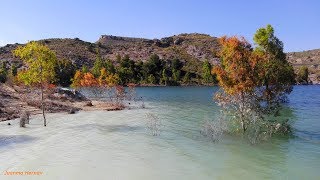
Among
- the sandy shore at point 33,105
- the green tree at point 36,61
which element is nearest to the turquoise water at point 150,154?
the green tree at point 36,61

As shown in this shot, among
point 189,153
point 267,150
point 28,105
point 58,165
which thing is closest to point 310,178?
point 267,150

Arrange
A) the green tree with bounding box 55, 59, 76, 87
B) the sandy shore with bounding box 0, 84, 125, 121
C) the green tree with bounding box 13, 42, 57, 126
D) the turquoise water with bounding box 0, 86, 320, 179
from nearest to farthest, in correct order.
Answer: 1. the turquoise water with bounding box 0, 86, 320, 179
2. the green tree with bounding box 13, 42, 57, 126
3. the sandy shore with bounding box 0, 84, 125, 121
4. the green tree with bounding box 55, 59, 76, 87

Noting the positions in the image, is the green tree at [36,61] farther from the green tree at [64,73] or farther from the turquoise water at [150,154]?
the green tree at [64,73]

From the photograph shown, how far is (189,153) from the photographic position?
2500 cm

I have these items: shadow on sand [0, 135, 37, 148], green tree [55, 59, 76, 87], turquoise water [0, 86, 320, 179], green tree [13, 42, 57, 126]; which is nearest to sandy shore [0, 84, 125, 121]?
green tree [13, 42, 57, 126]

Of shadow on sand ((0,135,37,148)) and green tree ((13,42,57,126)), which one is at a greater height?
green tree ((13,42,57,126))

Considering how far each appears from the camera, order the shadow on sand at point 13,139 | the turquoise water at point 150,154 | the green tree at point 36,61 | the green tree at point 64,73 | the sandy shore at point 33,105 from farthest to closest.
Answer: the green tree at point 64,73 → the sandy shore at point 33,105 → the green tree at point 36,61 → the shadow on sand at point 13,139 → the turquoise water at point 150,154

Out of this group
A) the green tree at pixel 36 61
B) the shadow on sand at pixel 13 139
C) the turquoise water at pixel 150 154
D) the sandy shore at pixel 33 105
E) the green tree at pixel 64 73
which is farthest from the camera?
the green tree at pixel 64 73

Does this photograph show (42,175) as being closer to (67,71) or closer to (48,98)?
(48,98)

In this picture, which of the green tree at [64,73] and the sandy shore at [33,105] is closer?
the sandy shore at [33,105]

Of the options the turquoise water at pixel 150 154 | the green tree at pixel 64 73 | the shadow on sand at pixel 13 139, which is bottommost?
the shadow on sand at pixel 13 139

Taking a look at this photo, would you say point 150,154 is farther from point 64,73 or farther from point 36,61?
point 64,73

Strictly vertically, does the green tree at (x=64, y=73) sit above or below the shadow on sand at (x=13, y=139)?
above

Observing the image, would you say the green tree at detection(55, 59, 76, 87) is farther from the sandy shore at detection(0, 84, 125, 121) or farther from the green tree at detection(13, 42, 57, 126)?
the green tree at detection(13, 42, 57, 126)
